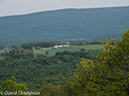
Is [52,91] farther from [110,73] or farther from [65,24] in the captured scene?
[65,24]

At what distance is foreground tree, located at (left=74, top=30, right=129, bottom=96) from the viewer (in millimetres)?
10797

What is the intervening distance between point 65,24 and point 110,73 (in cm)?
14555

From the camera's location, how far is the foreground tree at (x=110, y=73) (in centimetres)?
1080

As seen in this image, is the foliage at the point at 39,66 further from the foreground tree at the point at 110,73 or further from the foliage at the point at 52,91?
the foreground tree at the point at 110,73

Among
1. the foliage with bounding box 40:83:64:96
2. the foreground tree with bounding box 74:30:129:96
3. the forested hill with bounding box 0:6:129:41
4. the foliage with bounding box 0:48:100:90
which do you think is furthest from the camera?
the forested hill with bounding box 0:6:129:41

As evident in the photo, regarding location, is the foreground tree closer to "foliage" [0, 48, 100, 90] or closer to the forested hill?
"foliage" [0, 48, 100, 90]

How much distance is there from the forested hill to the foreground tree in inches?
4747

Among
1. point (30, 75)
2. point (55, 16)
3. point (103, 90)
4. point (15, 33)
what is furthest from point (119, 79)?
point (55, 16)

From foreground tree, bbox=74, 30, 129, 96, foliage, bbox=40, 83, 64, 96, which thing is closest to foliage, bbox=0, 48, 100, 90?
foliage, bbox=40, 83, 64, 96

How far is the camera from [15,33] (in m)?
148

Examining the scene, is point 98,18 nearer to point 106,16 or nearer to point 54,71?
point 106,16

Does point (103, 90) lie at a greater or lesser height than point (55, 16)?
greater

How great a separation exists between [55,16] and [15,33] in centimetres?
2772

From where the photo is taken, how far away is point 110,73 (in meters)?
11.5
